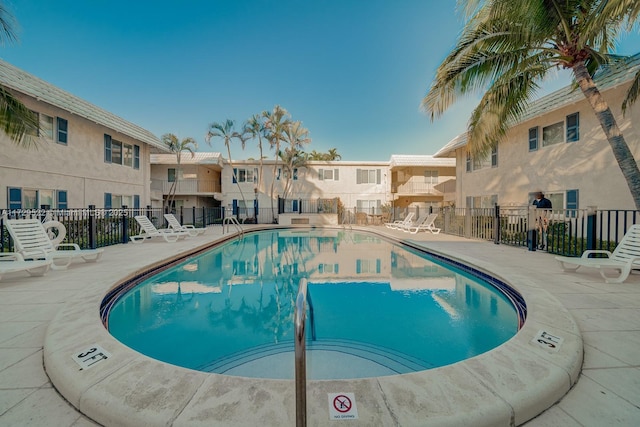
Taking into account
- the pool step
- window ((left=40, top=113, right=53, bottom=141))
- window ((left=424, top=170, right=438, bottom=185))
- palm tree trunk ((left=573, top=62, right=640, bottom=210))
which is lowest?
the pool step

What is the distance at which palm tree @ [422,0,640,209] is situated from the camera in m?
5.95

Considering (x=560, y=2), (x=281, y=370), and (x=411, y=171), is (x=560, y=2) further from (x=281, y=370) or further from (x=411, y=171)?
(x=411, y=171)

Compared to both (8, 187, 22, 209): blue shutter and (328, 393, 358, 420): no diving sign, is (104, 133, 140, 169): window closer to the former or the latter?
(8, 187, 22, 209): blue shutter

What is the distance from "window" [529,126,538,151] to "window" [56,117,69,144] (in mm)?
20892

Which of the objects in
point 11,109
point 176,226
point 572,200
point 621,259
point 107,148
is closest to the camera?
point 621,259

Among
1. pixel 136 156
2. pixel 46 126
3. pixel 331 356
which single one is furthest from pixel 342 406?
pixel 136 156

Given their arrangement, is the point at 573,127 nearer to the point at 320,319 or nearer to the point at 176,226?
the point at 320,319

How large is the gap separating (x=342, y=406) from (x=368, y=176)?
25.1 m

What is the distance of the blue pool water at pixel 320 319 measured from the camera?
322 cm

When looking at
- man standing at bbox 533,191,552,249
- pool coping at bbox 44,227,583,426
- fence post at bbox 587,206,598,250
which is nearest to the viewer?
pool coping at bbox 44,227,583,426

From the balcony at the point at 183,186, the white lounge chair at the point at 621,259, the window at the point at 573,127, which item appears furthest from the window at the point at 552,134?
the balcony at the point at 183,186

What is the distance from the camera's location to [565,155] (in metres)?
Result: 11.5

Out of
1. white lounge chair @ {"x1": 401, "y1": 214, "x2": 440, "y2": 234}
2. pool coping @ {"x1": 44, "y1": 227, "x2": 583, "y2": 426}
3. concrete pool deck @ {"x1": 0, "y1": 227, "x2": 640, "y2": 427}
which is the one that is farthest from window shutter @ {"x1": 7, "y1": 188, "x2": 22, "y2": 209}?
white lounge chair @ {"x1": 401, "y1": 214, "x2": 440, "y2": 234}

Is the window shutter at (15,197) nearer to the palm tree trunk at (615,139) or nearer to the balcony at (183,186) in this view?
the balcony at (183,186)
